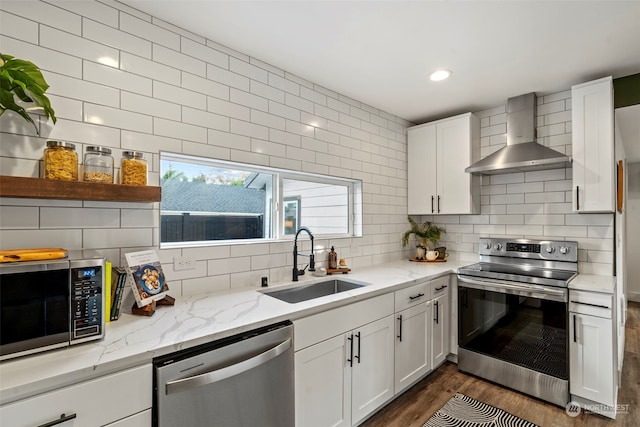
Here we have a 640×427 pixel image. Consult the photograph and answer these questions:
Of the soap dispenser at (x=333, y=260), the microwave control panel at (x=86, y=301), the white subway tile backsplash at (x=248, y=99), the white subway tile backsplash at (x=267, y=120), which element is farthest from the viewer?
the soap dispenser at (x=333, y=260)

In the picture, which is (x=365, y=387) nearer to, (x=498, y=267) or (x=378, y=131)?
(x=498, y=267)

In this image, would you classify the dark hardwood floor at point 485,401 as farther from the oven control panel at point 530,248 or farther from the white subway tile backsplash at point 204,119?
the white subway tile backsplash at point 204,119

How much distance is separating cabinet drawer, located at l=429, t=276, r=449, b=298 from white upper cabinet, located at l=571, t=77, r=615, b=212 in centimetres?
114

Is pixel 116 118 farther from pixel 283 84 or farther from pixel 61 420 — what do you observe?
pixel 61 420

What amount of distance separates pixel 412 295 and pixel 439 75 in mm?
1698

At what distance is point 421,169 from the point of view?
3396 millimetres

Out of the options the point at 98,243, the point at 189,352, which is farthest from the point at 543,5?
the point at 98,243

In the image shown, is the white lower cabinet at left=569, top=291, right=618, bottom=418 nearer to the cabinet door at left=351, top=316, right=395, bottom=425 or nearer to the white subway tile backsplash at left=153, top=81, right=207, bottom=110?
the cabinet door at left=351, top=316, right=395, bottom=425

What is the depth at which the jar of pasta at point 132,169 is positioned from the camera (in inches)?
59.5

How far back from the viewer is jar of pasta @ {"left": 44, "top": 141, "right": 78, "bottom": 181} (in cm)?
130

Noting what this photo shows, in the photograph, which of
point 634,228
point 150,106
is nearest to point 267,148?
point 150,106

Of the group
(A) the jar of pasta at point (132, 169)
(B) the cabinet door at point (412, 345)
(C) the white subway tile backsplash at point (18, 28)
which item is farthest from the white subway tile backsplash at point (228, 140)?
(B) the cabinet door at point (412, 345)

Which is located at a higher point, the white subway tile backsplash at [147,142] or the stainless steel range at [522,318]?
the white subway tile backsplash at [147,142]

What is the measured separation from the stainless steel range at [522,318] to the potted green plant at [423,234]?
60cm
